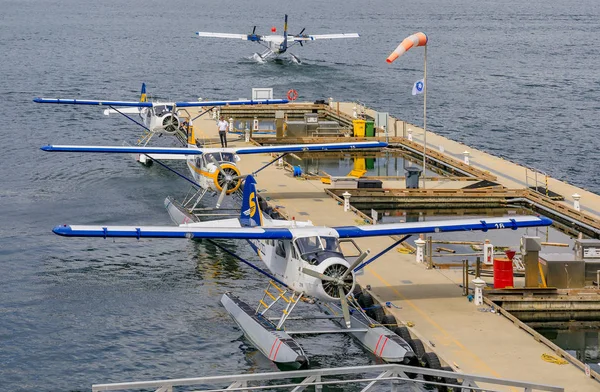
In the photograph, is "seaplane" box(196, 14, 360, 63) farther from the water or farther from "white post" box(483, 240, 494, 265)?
"white post" box(483, 240, 494, 265)

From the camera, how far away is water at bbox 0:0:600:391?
1209 inches

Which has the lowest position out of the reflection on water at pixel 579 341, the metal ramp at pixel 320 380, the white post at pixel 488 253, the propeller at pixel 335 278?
the reflection on water at pixel 579 341

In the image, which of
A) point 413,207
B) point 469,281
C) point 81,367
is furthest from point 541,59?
point 81,367

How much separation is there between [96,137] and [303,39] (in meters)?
46.2

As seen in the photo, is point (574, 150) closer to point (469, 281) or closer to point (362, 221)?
point (362, 221)

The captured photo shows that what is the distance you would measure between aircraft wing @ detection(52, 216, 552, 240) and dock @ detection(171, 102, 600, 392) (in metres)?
2.37

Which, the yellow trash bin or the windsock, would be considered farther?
the yellow trash bin

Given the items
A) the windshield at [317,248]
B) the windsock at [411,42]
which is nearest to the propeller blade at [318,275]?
the windshield at [317,248]

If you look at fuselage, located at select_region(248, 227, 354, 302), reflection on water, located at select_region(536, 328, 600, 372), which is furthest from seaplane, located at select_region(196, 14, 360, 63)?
fuselage, located at select_region(248, 227, 354, 302)

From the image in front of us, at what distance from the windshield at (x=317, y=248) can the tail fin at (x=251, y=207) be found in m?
4.38

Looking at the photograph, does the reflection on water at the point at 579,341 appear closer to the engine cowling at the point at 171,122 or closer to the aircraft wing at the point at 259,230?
the aircraft wing at the point at 259,230

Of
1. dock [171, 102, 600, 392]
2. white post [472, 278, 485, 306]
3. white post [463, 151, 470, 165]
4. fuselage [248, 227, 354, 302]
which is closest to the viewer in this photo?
dock [171, 102, 600, 392]

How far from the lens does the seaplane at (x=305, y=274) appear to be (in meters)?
27.3

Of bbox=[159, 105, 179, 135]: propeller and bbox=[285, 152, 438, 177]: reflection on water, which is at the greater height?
bbox=[159, 105, 179, 135]: propeller
